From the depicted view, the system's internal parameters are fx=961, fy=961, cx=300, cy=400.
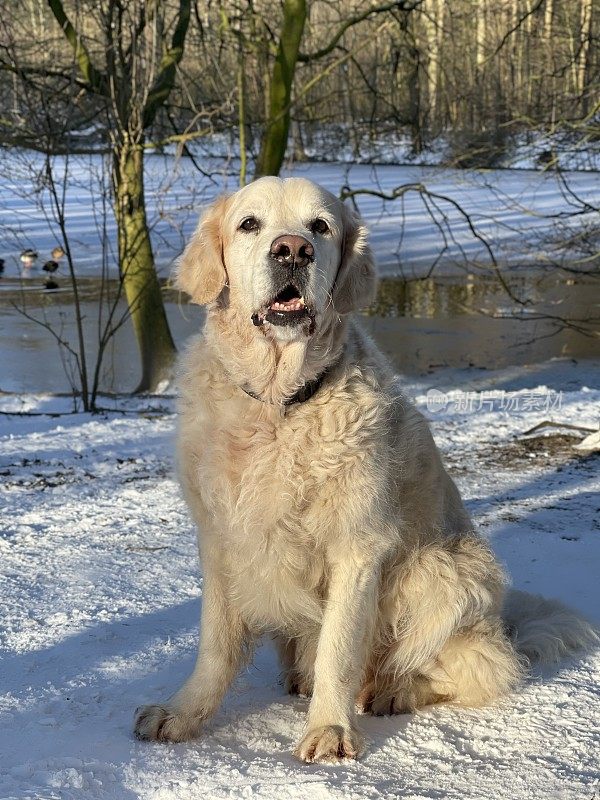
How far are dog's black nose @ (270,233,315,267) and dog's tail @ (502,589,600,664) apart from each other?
1540 millimetres

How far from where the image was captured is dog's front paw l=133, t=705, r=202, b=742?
2.91 m

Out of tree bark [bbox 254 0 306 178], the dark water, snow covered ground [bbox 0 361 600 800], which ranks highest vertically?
tree bark [bbox 254 0 306 178]

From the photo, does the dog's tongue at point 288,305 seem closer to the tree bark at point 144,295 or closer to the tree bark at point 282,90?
the tree bark at point 144,295

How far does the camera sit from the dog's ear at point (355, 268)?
3.30 metres

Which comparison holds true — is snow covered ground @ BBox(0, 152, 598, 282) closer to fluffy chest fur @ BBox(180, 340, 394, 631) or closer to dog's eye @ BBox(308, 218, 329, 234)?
dog's eye @ BBox(308, 218, 329, 234)

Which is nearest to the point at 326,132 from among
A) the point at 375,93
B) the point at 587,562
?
the point at 375,93

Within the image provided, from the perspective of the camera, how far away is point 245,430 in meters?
3.04

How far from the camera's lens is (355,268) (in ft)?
11.0

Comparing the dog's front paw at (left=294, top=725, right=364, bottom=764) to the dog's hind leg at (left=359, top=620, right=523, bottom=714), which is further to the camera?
the dog's hind leg at (left=359, top=620, right=523, bottom=714)

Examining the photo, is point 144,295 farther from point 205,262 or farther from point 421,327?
point 205,262

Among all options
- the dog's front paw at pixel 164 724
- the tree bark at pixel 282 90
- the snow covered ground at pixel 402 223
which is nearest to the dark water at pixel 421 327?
the snow covered ground at pixel 402 223

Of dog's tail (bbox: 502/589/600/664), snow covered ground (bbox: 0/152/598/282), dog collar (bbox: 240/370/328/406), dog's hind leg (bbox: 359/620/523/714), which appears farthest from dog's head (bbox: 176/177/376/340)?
snow covered ground (bbox: 0/152/598/282)

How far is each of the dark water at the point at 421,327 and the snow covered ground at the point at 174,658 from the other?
14.8 ft

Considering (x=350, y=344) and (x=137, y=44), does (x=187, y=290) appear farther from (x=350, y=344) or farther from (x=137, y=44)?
(x=137, y=44)
